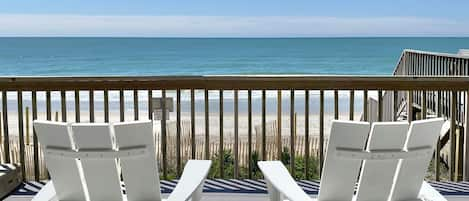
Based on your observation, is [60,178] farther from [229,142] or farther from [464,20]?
[464,20]

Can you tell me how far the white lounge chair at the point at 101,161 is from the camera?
248cm

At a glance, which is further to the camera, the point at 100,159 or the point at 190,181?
the point at 190,181

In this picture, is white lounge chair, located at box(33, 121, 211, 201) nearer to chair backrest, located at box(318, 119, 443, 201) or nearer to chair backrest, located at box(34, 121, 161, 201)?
chair backrest, located at box(34, 121, 161, 201)

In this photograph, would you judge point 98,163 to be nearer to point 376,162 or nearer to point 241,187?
point 376,162

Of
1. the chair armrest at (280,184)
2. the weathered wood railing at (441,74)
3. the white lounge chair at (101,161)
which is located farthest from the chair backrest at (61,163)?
the weathered wood railing at (441,74)

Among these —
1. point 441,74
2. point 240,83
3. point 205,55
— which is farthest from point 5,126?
point 205,55

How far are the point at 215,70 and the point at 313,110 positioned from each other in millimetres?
14678

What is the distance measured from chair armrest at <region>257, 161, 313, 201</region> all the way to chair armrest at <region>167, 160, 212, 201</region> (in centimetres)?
31

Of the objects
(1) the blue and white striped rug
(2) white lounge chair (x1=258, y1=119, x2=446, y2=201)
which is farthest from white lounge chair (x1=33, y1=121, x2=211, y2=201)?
(1) the blue and white striped rug

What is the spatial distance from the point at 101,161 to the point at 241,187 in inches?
71.8

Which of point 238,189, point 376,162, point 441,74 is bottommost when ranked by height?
point 238,189

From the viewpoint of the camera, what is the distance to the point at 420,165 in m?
2.63

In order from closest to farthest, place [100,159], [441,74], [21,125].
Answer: [100,159]
[21,125]
[441,74]

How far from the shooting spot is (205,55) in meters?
33.9
